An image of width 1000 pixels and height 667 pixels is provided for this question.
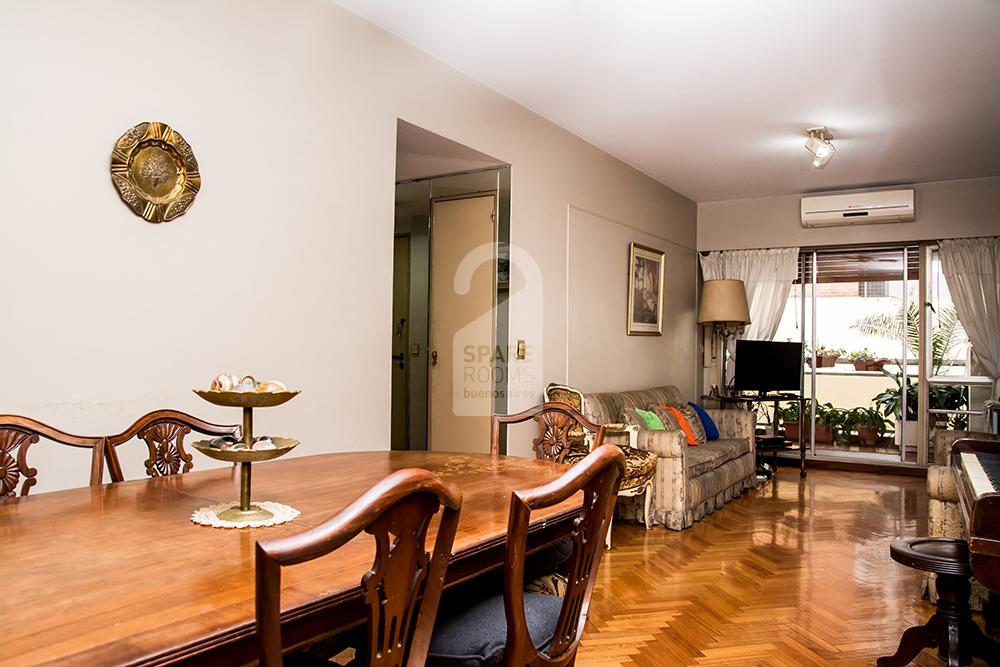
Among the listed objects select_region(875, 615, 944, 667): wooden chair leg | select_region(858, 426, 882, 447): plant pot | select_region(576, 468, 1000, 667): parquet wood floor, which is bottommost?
select_region(576, 468, 1000, 667): parquet wood floor

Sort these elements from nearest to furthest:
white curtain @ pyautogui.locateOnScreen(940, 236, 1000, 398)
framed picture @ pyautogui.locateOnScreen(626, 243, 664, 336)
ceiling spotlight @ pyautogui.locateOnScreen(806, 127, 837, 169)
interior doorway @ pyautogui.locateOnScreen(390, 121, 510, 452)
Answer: interior doorway @ pyautogui.locateOnScreen(390, 121, 510, 452) → ceiling spotlight @ pyautogui.locateOnScreen(806, 127, 837, 169) → framed picture @ pyautogui.locateOnScreen(626, 243, 664, 336) → white curtain @ pyautogui.locateOnScreen(940, 236, 1000, 398)

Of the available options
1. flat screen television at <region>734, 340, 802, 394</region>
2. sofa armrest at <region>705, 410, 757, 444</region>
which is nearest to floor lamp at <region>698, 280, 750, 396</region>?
flat screen television at <region>734, 340, 802, 394</region>

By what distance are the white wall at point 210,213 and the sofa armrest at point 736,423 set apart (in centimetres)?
368

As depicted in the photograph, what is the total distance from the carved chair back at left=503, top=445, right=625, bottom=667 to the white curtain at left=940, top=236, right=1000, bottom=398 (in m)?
6.69

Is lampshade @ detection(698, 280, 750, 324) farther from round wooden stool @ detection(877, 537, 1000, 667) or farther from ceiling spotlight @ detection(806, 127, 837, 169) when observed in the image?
round wooden stool @ detection(877, 537, 1000, 667)

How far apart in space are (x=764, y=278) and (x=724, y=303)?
847 millimetres

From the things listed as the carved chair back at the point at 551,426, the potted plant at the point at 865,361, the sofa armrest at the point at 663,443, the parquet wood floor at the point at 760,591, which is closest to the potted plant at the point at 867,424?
the potted plant at the point at 865,361

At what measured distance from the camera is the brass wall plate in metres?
2.52

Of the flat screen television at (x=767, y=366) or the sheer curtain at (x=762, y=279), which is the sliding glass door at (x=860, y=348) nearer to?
the sheer curtain at (x=762, y=279)

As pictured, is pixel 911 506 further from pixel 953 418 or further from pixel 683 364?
pixel 683 364

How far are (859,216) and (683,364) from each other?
2.26 metres

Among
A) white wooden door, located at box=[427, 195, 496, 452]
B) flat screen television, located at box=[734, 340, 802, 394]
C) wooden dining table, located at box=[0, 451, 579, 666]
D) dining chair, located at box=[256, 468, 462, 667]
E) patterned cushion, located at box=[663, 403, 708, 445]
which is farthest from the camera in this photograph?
flat screen television, located at box=[734, 340, 802, 394]

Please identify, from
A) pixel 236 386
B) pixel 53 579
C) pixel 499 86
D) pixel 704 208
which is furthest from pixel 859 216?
pixel 53 579

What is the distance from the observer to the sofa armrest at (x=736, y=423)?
21.0ft
